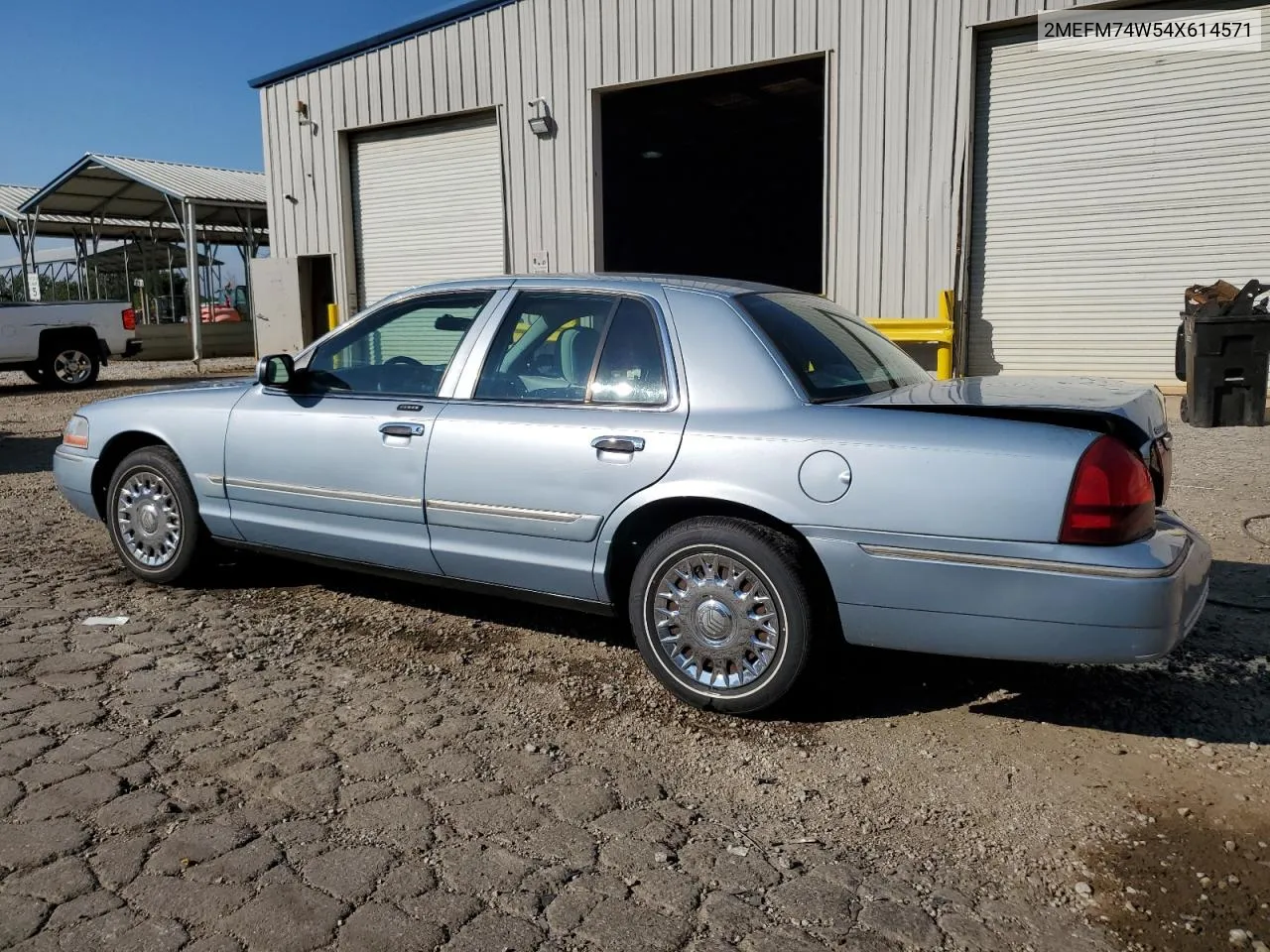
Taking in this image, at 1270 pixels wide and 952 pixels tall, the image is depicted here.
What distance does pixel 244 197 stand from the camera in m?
23.8

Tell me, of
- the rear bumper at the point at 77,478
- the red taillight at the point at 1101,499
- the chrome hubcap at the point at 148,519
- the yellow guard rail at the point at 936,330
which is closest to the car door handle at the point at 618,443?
the red taillight at the point at 1101,499

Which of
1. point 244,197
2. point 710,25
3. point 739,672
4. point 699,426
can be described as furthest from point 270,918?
point 244,197

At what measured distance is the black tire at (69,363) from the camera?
1734 centimetres

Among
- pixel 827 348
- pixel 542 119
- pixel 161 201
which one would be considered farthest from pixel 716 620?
pixel 161 201

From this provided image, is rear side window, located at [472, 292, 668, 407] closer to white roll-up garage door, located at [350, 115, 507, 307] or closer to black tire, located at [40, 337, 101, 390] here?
white roll-up garage door, located at [350, 115, 507, 307]

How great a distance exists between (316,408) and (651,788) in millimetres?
2436

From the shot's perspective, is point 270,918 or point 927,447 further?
point 927,447

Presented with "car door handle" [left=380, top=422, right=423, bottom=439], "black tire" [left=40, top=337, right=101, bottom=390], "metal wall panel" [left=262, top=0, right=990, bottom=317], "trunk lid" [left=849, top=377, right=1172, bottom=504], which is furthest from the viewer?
"black tire" [left=40, top=337, right=101, bottom=390]

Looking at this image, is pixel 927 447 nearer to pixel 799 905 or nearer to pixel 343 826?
pixel 799 905

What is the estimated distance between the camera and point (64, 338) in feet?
57.2

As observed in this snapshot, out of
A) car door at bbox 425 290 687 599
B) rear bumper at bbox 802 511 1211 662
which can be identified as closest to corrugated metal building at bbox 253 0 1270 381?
car door at bbox 425 290 687 599

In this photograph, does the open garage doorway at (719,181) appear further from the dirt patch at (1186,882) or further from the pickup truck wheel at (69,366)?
the dirt patch at (1186,882)

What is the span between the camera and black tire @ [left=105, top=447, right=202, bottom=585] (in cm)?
509

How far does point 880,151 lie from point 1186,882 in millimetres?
10623
